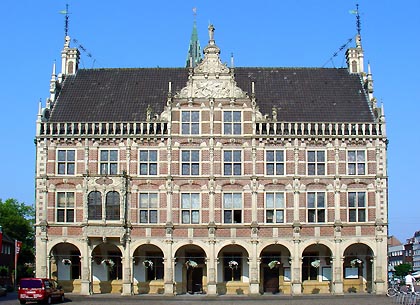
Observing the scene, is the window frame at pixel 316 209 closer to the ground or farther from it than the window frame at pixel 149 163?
closer to the ground

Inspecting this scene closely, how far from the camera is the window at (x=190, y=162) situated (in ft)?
213

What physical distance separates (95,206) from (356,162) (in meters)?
23.0

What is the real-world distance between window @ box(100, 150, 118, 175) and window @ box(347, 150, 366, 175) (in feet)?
66.8

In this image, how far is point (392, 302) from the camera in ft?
174

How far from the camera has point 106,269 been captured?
214 ft

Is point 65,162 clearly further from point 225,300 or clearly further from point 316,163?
point 316,163

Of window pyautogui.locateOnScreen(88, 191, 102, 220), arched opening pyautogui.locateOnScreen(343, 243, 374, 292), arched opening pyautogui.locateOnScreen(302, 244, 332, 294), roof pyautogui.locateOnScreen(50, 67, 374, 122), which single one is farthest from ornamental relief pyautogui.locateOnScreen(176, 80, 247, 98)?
arched opening pyautogui.locateOnScreen(343, 243, 374, 292)

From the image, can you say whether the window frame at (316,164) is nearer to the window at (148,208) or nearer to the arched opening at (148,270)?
the window at (148,208)

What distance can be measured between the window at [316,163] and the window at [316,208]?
1926 mm

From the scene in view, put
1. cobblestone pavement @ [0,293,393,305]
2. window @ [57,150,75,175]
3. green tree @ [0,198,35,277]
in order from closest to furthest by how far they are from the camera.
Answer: cobblestone pavement @ [0,293,393,305], window @ [57,150,75,175], green tree @ [0,198,35,277]

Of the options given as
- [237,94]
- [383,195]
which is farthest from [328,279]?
[237,94]

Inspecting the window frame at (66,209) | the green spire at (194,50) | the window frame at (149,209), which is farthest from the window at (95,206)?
the green spire at (194,50)

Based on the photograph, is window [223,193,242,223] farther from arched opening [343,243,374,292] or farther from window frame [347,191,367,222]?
arched opening [343,243,374,292]

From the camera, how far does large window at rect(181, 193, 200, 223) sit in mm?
64562
